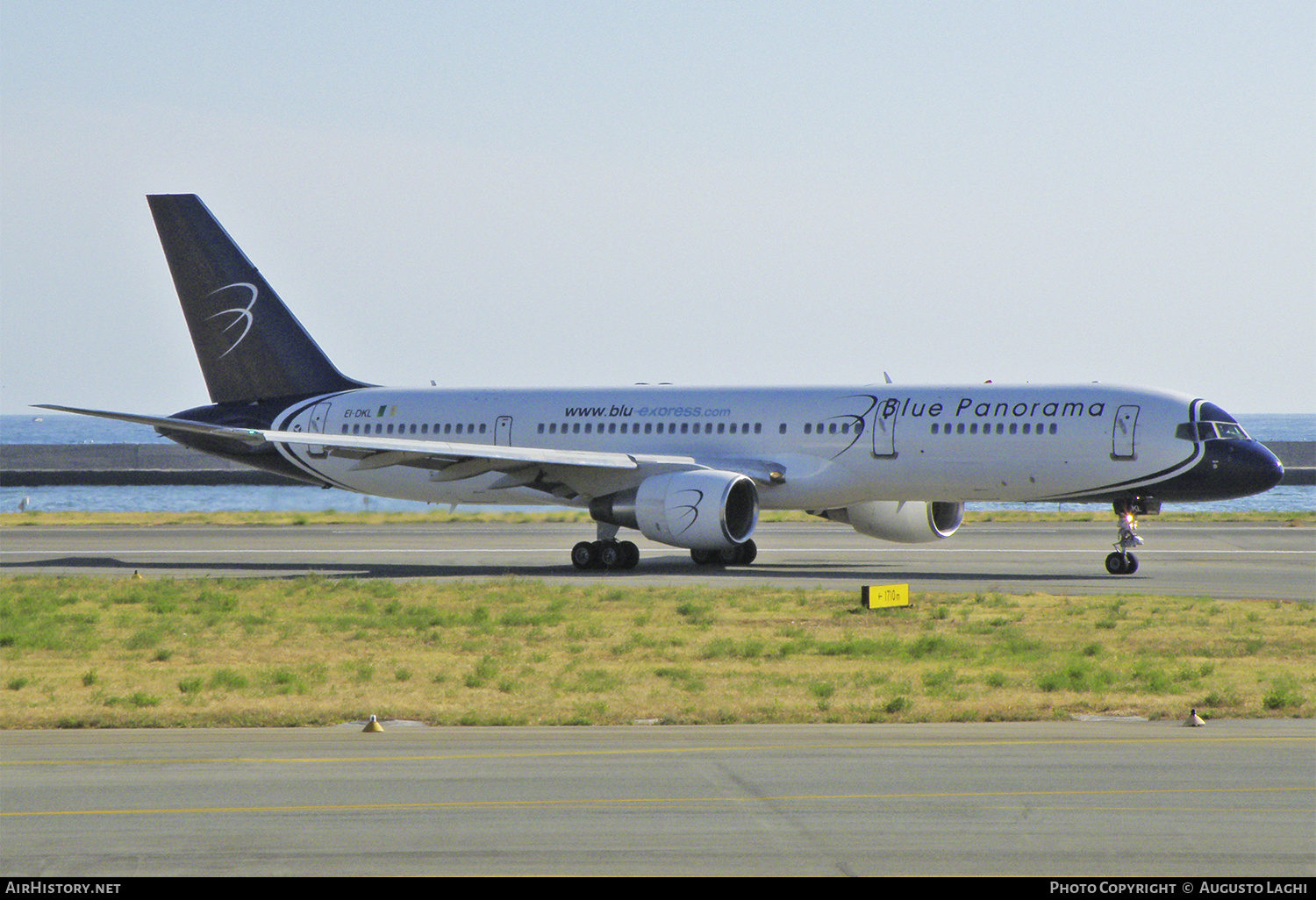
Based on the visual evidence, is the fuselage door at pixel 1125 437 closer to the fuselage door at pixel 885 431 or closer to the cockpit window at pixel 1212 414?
the cockpit window at pixel 1212 414

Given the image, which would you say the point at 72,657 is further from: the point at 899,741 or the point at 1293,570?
the point at 1293,570

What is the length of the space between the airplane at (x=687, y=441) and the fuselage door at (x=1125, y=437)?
35mm

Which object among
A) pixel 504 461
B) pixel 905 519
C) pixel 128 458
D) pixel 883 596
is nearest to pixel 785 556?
pixel 905 519

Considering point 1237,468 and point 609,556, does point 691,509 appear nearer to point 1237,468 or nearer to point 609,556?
point 609,556

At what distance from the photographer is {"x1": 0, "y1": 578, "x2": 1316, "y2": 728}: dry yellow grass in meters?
14.7

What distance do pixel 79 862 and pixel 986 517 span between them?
50.8 m

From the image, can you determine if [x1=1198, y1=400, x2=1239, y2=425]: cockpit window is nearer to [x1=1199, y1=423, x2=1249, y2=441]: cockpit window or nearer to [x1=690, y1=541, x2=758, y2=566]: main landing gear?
[x1=1199, y1=423, x2=1249, y2=441]: cockpit window

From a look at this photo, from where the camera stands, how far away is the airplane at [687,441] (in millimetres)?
29469

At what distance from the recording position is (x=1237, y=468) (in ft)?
94.0

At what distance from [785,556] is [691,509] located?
21.8 feet

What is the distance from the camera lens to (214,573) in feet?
104

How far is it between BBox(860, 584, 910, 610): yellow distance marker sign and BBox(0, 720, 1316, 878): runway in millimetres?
9661

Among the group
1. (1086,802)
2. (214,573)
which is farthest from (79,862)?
(214,573)

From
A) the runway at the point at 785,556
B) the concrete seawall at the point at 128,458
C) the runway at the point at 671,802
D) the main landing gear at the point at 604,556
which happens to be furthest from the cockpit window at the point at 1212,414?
the concrete seawall at the point at 128,458
